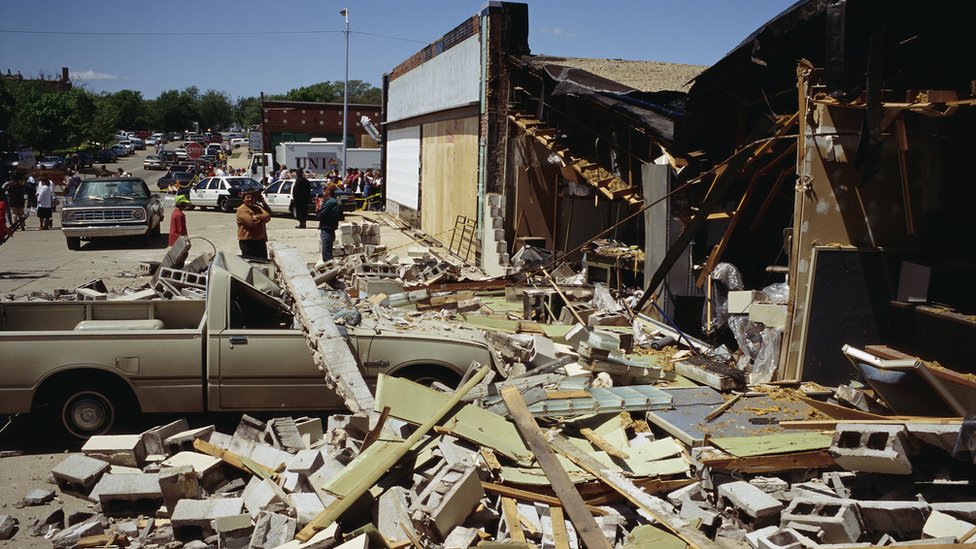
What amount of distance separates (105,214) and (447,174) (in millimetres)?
9985

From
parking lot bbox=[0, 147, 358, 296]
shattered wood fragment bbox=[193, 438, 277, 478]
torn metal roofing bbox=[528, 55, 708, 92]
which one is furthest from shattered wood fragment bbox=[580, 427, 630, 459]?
parking lot bbox=[0, 147, 358, 296]

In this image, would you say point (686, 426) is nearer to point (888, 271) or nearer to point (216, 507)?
point (888, 271)

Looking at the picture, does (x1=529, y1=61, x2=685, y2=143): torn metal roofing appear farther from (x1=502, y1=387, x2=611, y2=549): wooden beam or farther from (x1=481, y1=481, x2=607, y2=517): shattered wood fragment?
(x1=481, y1=481, x2=607, y2=517): shattered wood fragment

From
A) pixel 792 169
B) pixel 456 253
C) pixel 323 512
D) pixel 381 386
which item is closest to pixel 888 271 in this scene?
pixel 792 169

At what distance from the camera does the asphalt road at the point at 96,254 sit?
16.7 m

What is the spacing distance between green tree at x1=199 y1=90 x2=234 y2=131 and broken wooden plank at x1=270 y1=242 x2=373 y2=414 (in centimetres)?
14151

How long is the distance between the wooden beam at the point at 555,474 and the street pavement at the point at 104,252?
28.4ft

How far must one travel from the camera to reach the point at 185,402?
308 inches

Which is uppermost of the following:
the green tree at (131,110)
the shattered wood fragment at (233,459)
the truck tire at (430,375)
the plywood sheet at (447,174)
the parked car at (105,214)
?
the green tree at (131,110)

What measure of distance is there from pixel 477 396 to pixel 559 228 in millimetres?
11006

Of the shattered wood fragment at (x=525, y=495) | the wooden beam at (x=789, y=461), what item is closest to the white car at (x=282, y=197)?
the shattered wood fragment at (x=525, y=495)

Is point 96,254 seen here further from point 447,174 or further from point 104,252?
point 447,174

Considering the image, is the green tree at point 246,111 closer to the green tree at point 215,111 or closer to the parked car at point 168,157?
the green tree at point 215,111

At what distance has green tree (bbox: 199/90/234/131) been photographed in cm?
14488
